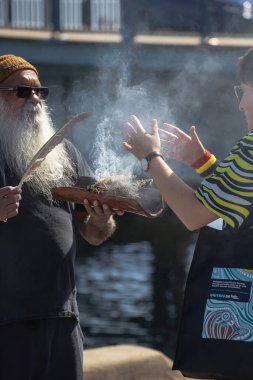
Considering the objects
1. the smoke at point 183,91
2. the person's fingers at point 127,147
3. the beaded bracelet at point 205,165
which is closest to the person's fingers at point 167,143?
the beaded bracelet at point 205,165

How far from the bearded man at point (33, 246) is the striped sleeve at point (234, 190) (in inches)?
20.5

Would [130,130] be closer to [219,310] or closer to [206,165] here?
[206,165]

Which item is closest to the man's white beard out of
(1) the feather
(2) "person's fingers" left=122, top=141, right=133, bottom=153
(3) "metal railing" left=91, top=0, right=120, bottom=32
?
(1) the feather

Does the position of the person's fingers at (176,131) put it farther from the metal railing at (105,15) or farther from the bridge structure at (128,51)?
the metal railing at (105,15)

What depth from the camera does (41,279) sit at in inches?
126

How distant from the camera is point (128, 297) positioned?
A: 10.2m

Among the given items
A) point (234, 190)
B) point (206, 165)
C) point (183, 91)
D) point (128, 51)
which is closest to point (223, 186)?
point (234, 190)

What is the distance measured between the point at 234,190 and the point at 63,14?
10.2 m

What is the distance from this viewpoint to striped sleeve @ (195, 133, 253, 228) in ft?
9.20

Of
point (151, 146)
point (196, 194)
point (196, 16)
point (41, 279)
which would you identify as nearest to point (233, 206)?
point (196, 194)

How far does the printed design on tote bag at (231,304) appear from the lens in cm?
279

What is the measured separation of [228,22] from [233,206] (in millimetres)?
10374

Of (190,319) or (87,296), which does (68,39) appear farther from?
(190,319)

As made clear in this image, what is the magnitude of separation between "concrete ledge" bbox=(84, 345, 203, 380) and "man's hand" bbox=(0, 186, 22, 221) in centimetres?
191
